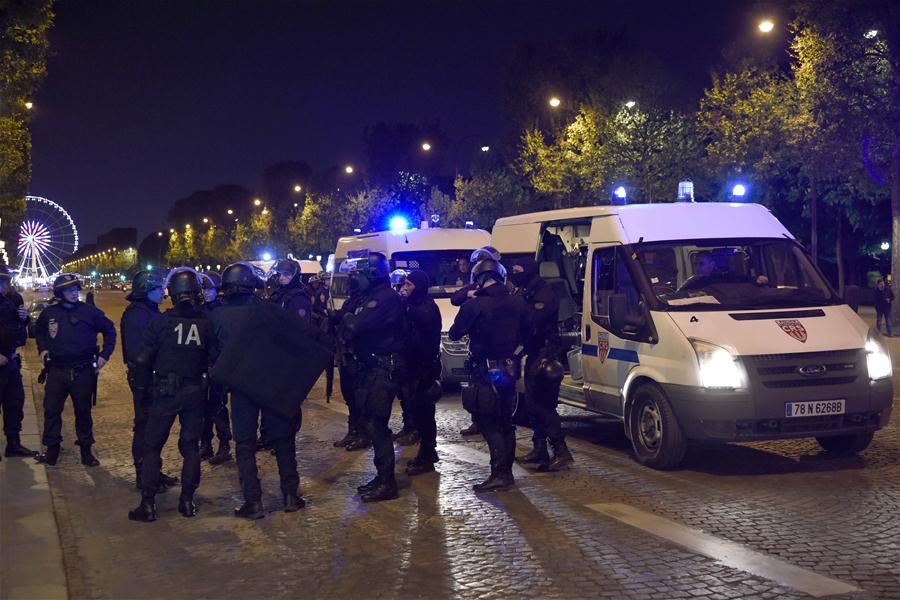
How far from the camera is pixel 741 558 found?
5988 millimetres

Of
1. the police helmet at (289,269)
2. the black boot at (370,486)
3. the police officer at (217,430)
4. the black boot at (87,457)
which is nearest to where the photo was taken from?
the black boot at (370,486)

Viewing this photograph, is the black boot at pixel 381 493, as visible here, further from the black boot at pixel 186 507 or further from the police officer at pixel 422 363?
the black boot at pixel 186 507

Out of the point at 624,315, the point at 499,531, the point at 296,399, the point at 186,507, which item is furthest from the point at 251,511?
the point at 624,315

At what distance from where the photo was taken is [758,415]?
7.88m

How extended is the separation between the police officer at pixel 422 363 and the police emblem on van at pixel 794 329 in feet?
9.86

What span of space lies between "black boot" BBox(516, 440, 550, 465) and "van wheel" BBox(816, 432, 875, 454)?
2.52 m

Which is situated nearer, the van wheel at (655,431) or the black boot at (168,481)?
the van wheel at (655,431)

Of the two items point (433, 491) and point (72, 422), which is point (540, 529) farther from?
point (72, 422)

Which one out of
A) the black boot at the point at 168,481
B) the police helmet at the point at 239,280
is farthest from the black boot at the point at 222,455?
the police helmet at the point at 239,280

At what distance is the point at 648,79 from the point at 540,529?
3629 cm

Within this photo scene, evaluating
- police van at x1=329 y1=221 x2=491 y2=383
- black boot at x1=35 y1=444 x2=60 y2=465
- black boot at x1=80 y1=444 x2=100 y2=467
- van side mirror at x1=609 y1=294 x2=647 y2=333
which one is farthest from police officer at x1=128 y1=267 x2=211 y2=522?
police van at x1=329 y1=221 x2=491 y2=383

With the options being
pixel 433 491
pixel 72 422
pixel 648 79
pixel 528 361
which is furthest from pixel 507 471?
pixel 648 79

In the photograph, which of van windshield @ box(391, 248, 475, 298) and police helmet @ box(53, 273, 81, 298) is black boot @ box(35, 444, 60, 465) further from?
van windshield @ box(391, 248, 475, 298)

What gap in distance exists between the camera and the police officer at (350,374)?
7.98m
